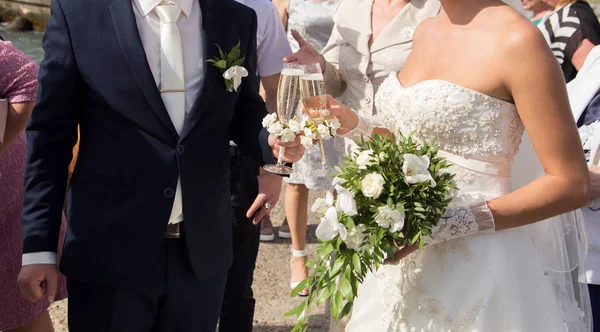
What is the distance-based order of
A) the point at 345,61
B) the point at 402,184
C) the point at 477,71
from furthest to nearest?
1. the point at 345,61
2. the point at 477,71
3. the point at 402,184

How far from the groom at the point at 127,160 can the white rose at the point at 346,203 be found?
1.13 ft

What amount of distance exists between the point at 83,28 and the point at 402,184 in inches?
47.7

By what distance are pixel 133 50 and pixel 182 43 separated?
0.22m

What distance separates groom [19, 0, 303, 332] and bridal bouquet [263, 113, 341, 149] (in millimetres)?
62

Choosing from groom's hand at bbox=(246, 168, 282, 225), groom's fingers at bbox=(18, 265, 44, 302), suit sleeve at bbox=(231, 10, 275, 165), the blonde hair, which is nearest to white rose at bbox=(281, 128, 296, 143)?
suit sleeve at bbox=(231, 10, 275, 165)

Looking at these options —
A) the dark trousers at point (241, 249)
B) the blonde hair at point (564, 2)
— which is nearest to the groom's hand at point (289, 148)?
the dark trousers at point (241, 249)

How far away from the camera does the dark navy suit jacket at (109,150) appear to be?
8.13 feet

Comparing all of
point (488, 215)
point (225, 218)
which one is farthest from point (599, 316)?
point (225, 218)

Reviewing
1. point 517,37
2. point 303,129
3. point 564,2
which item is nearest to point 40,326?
point 303,129

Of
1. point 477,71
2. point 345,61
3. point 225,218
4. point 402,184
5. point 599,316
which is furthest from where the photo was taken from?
point 345,61

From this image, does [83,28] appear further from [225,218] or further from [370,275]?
[370,275]

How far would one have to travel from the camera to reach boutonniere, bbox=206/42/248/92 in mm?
2639

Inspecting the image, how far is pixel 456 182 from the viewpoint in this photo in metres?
2.74

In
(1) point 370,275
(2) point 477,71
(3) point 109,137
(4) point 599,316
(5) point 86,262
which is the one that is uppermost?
(2) point 477,71
